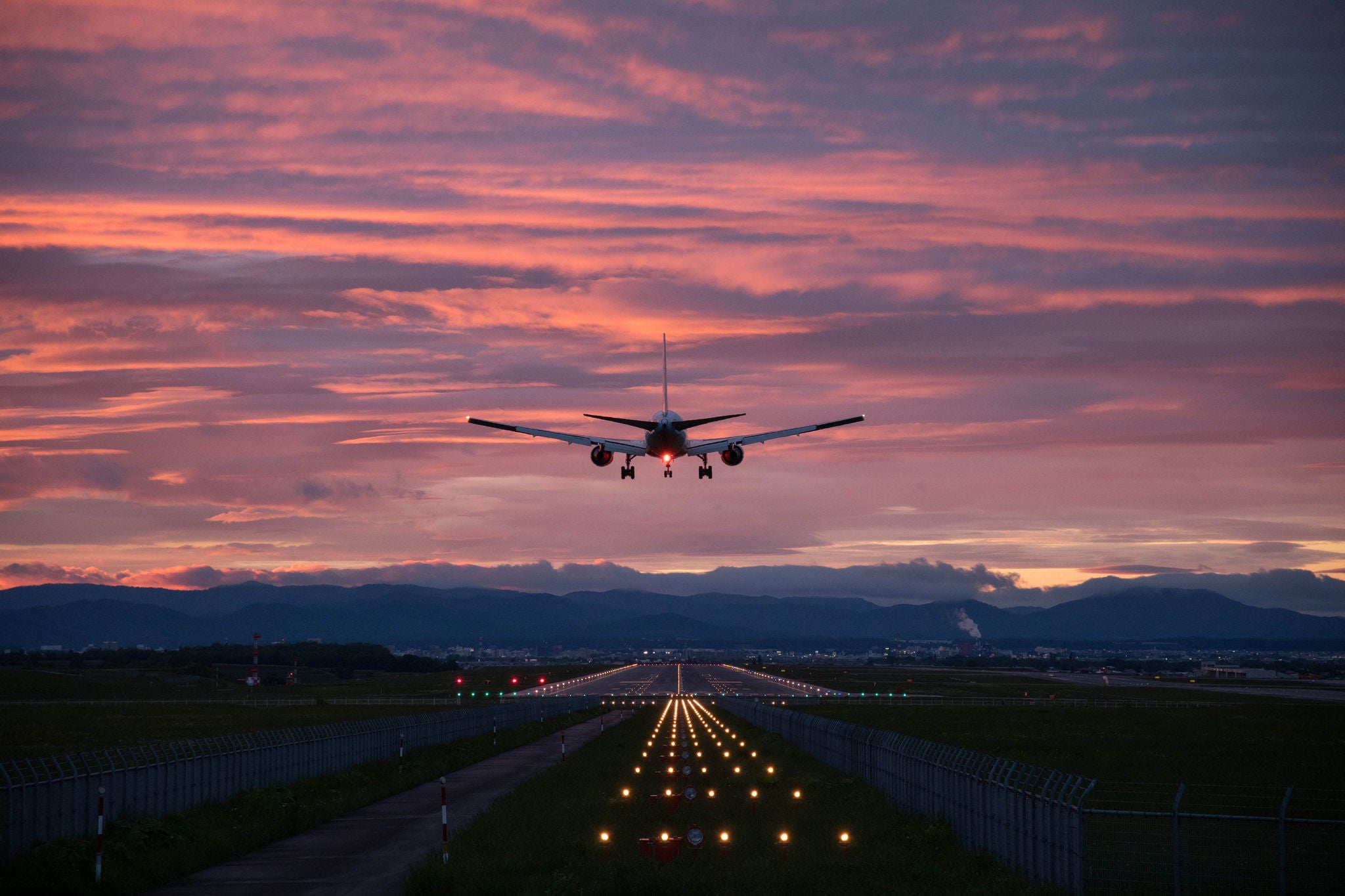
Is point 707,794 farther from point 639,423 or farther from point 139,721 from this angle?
point 139,721

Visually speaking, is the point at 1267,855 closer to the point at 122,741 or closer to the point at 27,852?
the point at 27,852

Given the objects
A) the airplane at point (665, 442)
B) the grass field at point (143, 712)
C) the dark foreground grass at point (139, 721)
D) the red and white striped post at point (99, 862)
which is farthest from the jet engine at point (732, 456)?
the grass field at point (143, 712)

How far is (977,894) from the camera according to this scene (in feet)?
82.8

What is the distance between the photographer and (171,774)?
37.5m

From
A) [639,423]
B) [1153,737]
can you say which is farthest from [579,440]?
[1153,737]

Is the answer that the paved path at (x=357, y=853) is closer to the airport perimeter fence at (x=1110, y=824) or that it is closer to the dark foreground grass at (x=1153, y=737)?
the airport perimeter fence at (x=1110, y=824)

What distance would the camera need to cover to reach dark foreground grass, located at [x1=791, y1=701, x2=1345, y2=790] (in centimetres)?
6381

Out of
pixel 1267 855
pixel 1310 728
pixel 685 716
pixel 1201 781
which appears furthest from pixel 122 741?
pixel 1310 728

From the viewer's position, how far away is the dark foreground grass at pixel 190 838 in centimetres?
2689

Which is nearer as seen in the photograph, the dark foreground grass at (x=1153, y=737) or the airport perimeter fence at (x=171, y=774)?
the airport perimeter fence at (x=171, y=774)

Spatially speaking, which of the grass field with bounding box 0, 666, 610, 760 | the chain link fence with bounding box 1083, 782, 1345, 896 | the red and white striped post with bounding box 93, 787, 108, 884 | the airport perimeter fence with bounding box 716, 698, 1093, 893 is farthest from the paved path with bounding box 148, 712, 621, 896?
the grass field with bounding box 0, 666, 610, 760

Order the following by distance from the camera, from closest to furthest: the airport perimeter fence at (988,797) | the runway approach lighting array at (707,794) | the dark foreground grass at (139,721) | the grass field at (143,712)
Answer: the airport perimeter fence at (988,797) < the runway approach lighting array at (707,794) < the dark foreground grass at (139,721) < the grass field at (143,712)

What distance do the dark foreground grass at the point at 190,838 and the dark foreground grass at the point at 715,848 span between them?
6.05 metres

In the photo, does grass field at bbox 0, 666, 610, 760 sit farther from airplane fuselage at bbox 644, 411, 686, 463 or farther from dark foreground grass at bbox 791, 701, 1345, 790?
dark foreground grass at bbox 791, 701, 1345, 790
